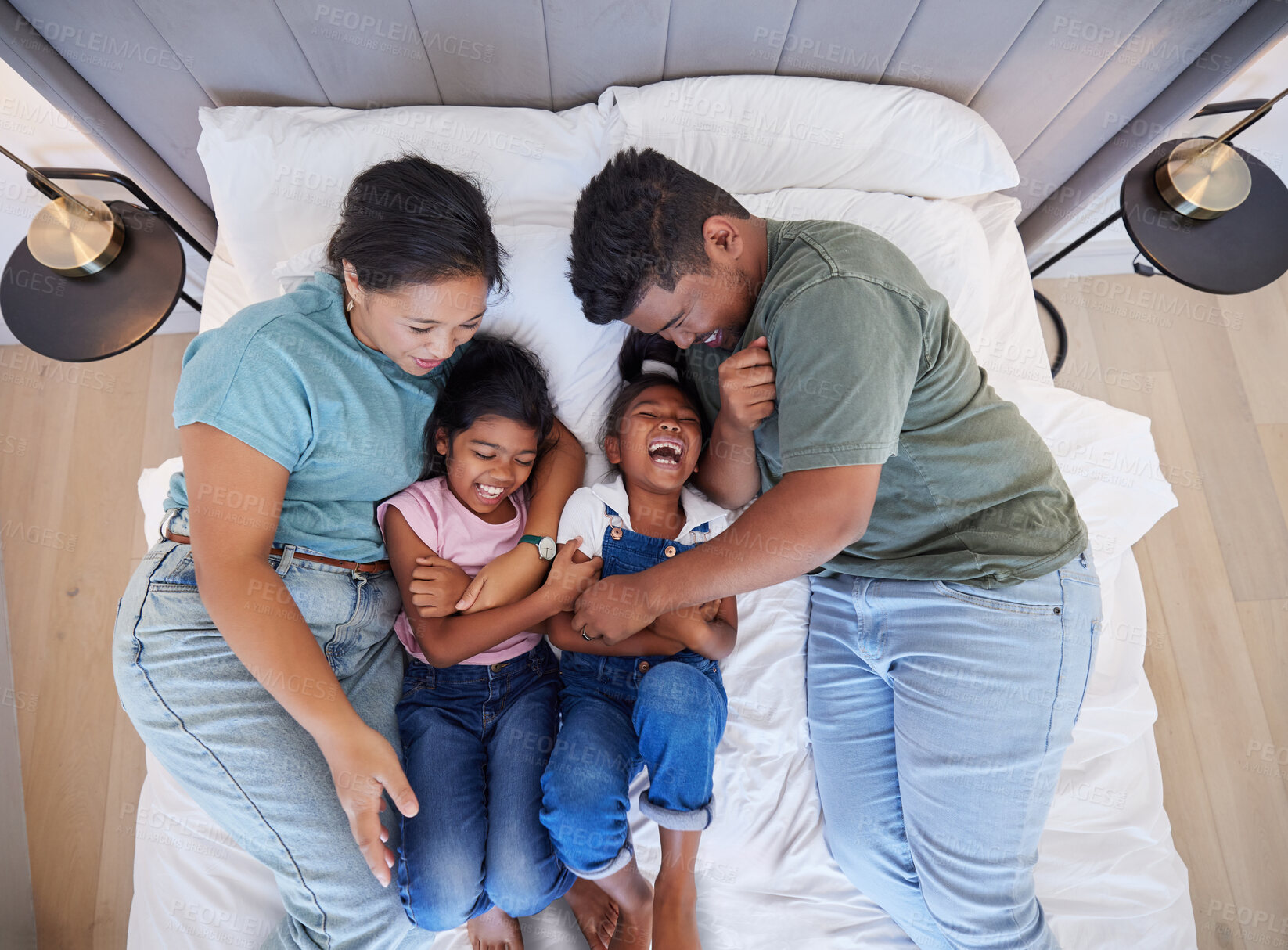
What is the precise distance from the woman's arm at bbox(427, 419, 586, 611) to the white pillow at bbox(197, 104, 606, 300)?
56 cm

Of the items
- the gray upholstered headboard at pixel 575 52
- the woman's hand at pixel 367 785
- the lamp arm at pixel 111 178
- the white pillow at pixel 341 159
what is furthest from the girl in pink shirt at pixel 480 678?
the lamp arm at pixel 111 178

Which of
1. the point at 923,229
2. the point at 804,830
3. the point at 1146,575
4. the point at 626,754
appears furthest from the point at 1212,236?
the point at 626,754

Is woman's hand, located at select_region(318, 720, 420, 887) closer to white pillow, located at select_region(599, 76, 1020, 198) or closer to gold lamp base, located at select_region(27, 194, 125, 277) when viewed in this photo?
gold lamp base, located at select_region(27, 194, 125, 277)

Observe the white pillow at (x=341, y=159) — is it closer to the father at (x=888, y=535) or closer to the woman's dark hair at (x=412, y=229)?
the woman's dark hair at (x=412, y=229)

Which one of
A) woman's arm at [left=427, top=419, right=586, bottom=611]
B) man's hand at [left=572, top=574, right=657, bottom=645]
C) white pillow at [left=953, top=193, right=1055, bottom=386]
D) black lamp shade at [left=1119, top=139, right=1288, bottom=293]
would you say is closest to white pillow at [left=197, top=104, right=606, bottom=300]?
woman's arm at [left=427, top=419, right=586, bottom=611]

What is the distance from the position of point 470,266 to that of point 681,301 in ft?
1.27

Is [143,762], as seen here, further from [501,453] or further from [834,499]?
[834,499]

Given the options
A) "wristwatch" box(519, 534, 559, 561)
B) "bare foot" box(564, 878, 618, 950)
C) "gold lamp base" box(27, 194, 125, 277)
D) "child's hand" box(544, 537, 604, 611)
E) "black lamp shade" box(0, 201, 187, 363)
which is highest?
"gold lamp base" box(27, 194, 125, 277)

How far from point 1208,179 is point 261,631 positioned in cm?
224

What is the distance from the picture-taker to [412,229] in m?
1.31

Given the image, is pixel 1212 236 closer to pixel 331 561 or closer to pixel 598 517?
pixel 598 517

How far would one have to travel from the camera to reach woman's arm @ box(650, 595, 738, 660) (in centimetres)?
154

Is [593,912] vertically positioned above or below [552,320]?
below

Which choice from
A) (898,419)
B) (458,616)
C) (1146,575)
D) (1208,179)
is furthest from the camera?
(1146,575)
